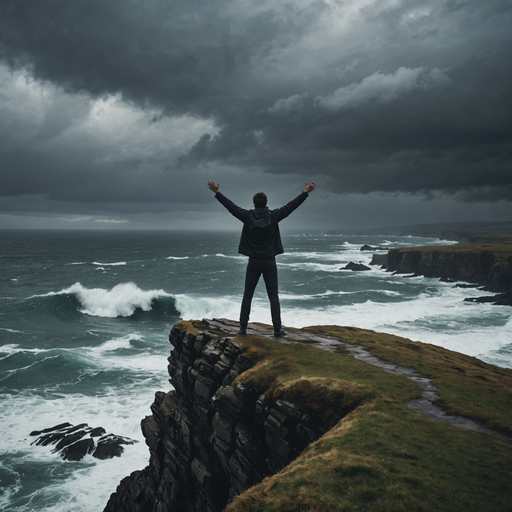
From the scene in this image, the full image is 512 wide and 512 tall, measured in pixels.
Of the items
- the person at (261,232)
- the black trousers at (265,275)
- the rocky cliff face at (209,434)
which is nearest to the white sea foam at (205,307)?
the rocky cliff face at (209,434)

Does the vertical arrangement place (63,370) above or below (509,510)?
below

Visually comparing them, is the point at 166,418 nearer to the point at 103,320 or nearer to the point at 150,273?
the point at 103,320

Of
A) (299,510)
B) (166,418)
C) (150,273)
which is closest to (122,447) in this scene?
(166,418)

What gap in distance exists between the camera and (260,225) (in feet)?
31.0

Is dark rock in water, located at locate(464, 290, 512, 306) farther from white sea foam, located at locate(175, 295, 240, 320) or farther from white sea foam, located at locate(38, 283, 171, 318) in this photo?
white sea foam, located at locate(38, 283, 171, 318)

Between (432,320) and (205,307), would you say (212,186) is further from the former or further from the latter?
(205,307)

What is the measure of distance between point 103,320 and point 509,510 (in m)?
50.7

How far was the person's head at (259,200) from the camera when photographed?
9.62 m

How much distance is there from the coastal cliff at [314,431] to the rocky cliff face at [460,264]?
60572 mm

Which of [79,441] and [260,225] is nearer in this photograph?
[260,225]

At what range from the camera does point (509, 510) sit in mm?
4270

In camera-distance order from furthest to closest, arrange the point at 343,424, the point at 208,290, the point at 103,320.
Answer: the point at 208,290
the point at 103,320
the point at 343,424

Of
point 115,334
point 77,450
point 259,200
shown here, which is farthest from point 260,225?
point 115,334

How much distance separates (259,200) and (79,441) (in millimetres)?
18503
